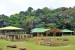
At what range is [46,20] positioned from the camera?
93938 mm

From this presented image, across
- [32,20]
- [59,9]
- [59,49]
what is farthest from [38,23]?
[59,49]

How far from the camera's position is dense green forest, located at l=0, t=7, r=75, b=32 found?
90312 mm

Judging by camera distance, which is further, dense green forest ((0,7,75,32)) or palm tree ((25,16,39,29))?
palm tree ((25,16,39,29))

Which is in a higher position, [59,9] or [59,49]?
[59,9]

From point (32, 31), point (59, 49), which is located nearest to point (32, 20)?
point (32, 31)

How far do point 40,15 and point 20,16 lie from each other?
730 cm

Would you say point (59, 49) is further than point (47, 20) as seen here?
No

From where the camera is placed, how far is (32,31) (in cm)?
8675

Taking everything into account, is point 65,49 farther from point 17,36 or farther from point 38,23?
point 38,23

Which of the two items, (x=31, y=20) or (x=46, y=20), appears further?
(x=31, y=20)

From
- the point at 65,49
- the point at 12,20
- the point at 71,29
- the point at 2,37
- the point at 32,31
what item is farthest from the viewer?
the point at 12,20

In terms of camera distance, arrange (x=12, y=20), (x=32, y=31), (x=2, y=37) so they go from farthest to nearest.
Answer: (x=12, y=20)
(x=32, y=31)
(x=2, y=37)

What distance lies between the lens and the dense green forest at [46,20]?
90.3m

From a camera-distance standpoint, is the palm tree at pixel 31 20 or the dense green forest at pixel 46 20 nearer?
the dense green forest at pixel 46 20
